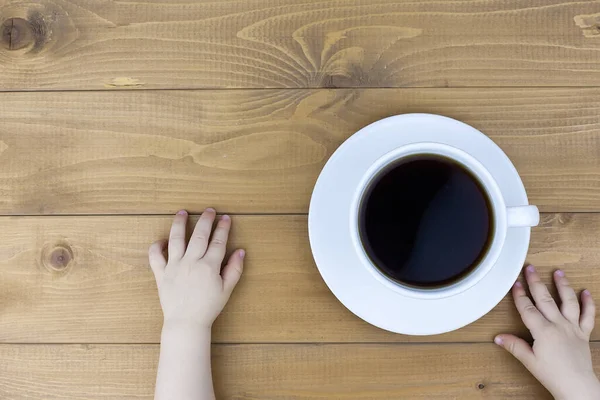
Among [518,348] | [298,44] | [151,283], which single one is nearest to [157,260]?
[151,283]

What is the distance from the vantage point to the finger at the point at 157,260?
619 mm

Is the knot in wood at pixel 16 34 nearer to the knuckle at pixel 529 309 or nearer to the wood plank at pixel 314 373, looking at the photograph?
the wood plank at pixel 314 373

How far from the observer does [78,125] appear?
0.64 m

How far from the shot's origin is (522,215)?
0.46 m

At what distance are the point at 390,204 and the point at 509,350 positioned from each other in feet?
0.87

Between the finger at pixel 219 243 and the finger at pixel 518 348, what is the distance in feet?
1.17

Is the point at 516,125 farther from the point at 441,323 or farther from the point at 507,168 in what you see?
the point at 441,323

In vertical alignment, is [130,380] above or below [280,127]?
below

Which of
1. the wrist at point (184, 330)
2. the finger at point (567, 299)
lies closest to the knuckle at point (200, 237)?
the wrist at point (184, 330)

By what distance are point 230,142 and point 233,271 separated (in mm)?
162

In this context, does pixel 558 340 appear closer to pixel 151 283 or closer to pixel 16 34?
pixel 151 283

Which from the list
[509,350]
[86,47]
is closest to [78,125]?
[86,47]

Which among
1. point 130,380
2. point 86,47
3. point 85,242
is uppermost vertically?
point 86,47

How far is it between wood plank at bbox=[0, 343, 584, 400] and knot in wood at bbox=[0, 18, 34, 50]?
395mm
